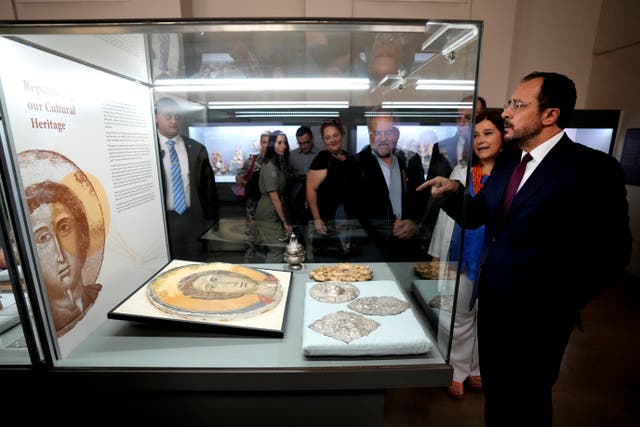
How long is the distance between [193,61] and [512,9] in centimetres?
286

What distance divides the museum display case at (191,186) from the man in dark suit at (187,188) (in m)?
0.01

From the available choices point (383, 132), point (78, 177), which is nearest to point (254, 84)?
point (383, 132)

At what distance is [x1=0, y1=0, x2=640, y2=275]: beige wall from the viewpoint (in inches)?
101

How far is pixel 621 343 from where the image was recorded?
2.36 metres

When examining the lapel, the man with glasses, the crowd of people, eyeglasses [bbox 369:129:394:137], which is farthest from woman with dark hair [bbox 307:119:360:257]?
the lapel

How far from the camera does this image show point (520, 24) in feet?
10.2

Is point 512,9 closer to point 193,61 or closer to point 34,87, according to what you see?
point 193,61

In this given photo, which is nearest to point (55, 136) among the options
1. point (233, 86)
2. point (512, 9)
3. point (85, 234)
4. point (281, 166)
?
point (85, 234)

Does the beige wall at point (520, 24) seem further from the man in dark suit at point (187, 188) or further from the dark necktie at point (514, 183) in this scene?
the dark necktie at point (514, 183)

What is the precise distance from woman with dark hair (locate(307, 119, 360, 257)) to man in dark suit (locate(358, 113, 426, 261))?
93 mm

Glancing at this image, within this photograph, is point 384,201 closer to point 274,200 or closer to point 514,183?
point 274,200

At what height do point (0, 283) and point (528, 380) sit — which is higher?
point (0, 283)

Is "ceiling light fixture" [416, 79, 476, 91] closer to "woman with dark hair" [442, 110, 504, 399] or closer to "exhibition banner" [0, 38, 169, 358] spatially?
"woman with dark hair" [442, 110, 504, 399]

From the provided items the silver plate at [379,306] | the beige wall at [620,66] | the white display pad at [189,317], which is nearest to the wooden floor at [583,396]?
the silver plate at [379,306]
